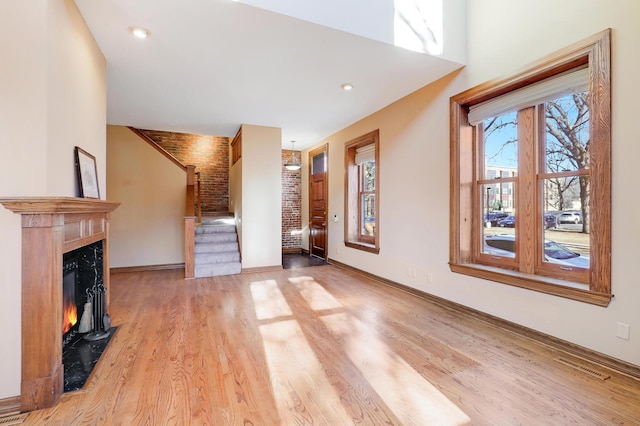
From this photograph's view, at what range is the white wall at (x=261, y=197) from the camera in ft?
18.1

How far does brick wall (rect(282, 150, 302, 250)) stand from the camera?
788 centimetres

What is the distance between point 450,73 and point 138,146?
5557 millimetres

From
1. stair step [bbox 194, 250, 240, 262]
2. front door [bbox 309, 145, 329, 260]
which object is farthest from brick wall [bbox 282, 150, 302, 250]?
stair step [bbox 194, 250, 240, 262]

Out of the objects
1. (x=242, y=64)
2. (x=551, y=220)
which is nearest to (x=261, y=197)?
A: (x=242, y=64)

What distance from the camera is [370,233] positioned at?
554 centimetres

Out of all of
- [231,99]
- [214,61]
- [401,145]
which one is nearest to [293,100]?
[231,99]

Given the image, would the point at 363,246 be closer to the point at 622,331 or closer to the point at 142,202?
the point at 622,331

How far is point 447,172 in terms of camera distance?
3.55m

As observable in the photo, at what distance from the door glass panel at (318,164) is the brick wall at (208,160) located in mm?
2798

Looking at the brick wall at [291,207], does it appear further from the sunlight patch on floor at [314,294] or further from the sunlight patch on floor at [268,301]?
the sunlight patch on floor at [268,301]

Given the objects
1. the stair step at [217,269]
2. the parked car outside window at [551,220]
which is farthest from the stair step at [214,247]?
the parked car outside window at [551,220]

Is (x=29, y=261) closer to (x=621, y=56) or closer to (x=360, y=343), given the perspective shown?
(x=360, y=343)

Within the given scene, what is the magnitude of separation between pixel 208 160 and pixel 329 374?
7407 mm

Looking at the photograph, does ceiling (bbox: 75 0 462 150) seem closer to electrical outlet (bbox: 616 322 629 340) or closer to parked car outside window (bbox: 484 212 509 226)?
parked car outside window (bbox: 484 212 509 226)
